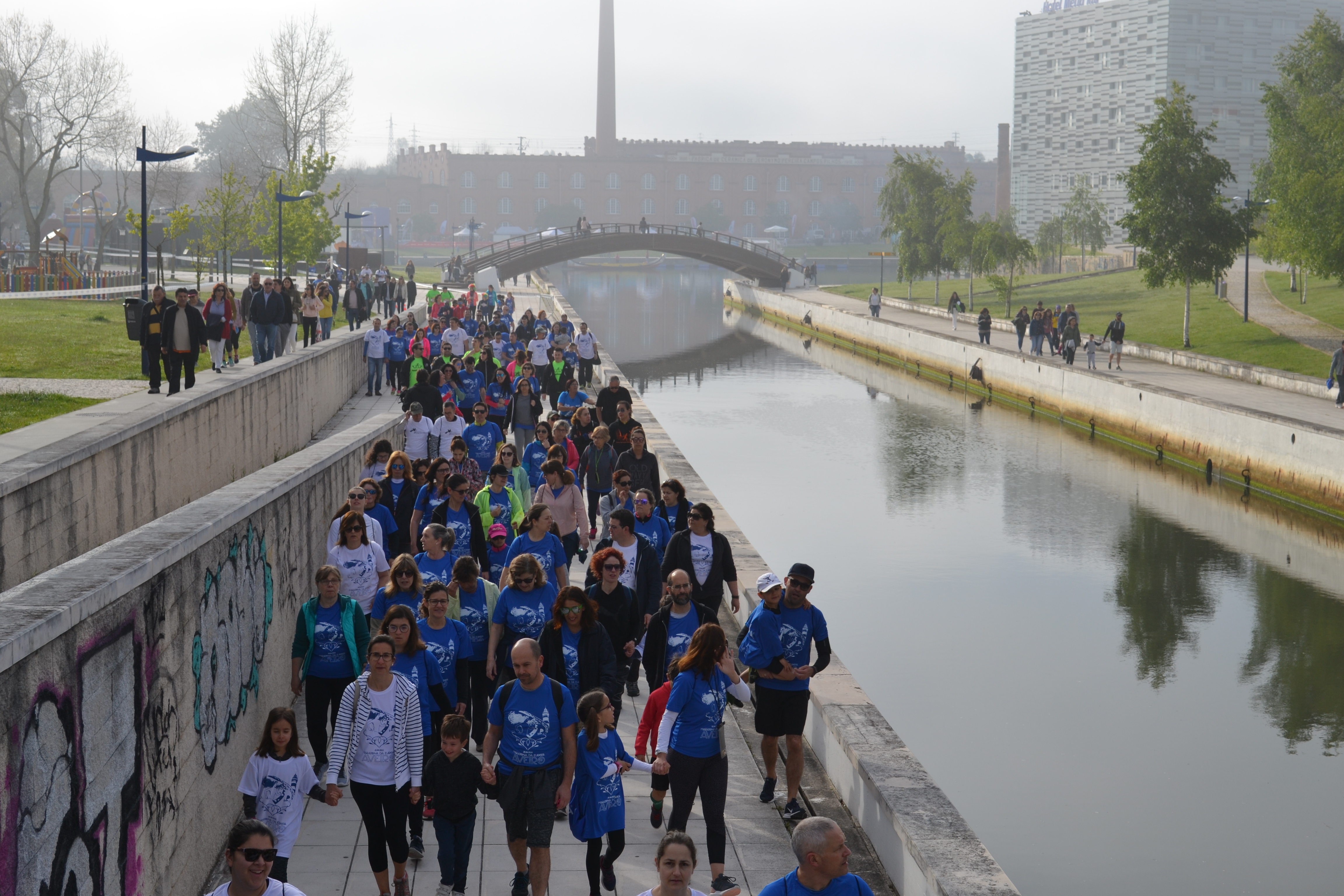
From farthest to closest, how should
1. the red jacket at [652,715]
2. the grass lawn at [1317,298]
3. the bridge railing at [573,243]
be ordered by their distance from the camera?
1. the bridge railing at [573,243]
2. the grass lawn at [1317,298]
3. the red jacket at [652,715]

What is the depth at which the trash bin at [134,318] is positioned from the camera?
15680 millimetres

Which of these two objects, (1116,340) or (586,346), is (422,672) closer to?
(586,346)

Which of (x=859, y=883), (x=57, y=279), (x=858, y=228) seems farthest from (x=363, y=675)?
(x=858, y=228)

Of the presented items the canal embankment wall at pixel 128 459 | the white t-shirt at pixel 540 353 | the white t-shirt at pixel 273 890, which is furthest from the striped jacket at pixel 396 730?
the white t-shirt at pixel 540 353

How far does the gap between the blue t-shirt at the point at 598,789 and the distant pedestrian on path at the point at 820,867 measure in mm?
2066

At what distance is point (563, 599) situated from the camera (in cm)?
738

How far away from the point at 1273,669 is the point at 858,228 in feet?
446

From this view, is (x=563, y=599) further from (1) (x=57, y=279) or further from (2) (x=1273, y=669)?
(1) (x=57, y=279)

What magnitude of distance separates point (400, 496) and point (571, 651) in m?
3.83

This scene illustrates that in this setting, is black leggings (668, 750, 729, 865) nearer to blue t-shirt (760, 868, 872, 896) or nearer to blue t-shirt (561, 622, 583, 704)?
blue t-shirt (561, 622, 583, 704)

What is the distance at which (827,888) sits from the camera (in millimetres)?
4586

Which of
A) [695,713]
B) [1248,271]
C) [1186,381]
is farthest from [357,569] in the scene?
[1248,271]

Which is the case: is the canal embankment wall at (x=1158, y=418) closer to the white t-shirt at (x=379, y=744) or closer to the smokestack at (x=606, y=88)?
the white t-shirt at (x=379, y=744)

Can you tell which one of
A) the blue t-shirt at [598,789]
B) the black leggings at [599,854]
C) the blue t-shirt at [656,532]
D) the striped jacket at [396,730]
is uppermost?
the blue t-shirt at [656,532]
